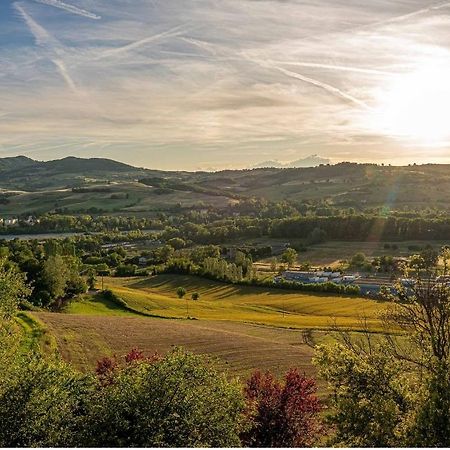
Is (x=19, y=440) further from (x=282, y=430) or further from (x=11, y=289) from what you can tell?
(x=11, y=289)

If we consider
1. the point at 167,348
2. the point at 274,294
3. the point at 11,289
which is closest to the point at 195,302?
the point at 274,294

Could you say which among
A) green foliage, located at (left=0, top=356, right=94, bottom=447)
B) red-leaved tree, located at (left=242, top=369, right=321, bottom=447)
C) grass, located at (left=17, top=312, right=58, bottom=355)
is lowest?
grass, located at (left=17, top=312, right=58, bottom=355)

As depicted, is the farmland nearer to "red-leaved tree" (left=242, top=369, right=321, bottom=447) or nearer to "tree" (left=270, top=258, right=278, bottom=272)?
"red-leaved tree" (left=242, top=369, right=321, bottom=447)

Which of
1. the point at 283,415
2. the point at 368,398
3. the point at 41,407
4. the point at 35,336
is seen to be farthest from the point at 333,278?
the point at 41,407

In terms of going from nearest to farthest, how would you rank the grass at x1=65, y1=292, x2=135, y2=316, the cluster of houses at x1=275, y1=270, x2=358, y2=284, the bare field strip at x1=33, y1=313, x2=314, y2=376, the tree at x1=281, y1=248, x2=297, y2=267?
the bare field strip at x1=33, y1=313, x2=314, y2=376
the grass at x1=65, y1=292, x2=135, y2=316
the cluster of houses at x1=275, y1=270, x2=358, y2=284
the tree at x1=281, y1=248, x2=297, y2=267

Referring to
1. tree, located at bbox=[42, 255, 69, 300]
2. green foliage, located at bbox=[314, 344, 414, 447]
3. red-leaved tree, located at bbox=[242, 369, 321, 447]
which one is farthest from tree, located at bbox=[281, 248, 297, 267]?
green foliage, located at bbox=[314, 344, 414, 447]

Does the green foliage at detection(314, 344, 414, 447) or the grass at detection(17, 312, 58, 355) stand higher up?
the green foliage at detection(314, 344, 414, 447)

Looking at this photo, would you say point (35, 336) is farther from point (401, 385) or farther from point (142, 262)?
point (142, 262)

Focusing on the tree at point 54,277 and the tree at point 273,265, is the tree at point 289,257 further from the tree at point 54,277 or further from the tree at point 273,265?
the tree at point 54,277
